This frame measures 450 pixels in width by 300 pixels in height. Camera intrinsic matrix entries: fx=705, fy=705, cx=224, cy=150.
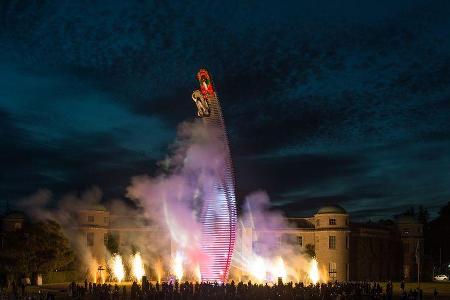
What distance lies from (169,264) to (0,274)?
18989 mm

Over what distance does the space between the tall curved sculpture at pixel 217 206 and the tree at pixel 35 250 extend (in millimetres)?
19758

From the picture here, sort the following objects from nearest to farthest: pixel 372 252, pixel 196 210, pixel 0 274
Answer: pixel 0 274 → pixel 196 210 → pixel 372 252

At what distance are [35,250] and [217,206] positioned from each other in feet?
71.7

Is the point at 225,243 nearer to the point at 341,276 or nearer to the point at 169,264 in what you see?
the point at 169,264

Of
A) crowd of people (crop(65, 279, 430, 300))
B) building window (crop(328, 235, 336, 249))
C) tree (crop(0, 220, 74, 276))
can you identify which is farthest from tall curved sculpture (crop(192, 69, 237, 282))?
building window (crop(328, 235, 336, 249))

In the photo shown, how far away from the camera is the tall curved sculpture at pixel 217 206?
49594 mm

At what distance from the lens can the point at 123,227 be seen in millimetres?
83688

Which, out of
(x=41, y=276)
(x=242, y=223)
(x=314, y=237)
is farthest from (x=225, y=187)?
(x=314, y=237)

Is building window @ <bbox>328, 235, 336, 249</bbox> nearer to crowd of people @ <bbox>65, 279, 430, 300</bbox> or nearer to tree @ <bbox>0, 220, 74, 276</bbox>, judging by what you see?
tree @ <bbox>0, 220, 74, 276</bbox>

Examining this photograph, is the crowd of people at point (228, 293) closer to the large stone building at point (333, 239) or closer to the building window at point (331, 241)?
the large stone building at point (333, 239)

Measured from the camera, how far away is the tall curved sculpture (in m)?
49.6

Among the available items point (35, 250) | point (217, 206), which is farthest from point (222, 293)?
point (35, 250)

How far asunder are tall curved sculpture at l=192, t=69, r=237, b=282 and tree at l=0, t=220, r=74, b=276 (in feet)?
64.8

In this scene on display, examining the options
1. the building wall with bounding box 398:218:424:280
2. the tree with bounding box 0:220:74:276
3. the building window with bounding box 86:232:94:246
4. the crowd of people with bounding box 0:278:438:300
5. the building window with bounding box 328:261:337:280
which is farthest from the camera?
the building wall with bounding box 398:218:424:280
